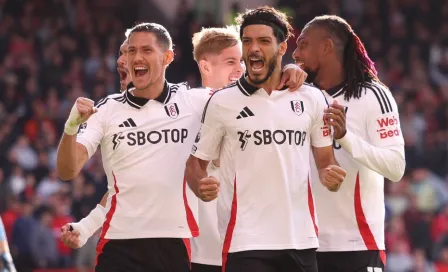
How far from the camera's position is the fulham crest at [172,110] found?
7535 mm

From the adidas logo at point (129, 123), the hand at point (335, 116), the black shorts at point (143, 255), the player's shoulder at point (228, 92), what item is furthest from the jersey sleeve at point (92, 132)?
the hand at point (335, 116)

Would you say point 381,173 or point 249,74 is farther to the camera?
point 381,173

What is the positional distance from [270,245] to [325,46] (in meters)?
1.67

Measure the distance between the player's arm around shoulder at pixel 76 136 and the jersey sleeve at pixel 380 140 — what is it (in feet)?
5.20

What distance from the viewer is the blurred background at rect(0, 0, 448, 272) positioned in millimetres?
16703

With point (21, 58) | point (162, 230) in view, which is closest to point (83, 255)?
point (21, 58)

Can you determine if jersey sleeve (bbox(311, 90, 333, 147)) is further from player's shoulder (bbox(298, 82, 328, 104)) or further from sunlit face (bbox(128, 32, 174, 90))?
sunlit face (bbox(128, 32, 174, 90))

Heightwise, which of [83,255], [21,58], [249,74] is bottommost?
[83,255]

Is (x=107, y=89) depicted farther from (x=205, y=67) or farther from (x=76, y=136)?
(x=76, y=136)

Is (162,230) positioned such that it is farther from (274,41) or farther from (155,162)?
(274,41)

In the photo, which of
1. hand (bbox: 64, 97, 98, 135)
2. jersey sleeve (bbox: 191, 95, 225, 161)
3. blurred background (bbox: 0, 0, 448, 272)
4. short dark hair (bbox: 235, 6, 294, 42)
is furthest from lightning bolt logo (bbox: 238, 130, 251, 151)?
blurred background (bbox: 0, 0, 448, 272)

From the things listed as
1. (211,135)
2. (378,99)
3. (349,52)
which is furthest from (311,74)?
(211,135)

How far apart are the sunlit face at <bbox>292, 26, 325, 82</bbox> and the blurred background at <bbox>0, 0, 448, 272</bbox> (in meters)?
9.06

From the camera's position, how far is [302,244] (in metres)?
6.79
